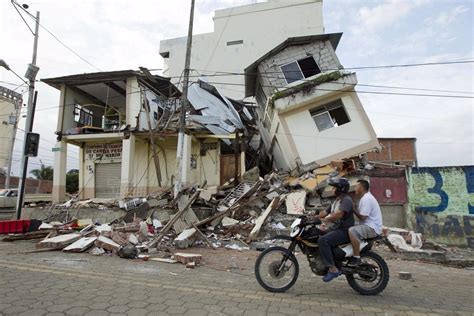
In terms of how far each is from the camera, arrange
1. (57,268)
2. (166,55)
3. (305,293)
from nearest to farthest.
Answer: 1. (305,293)
2. (57,268)
3. (166,55)

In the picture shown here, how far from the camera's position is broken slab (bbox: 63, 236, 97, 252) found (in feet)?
26.6

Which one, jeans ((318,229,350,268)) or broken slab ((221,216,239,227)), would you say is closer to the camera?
jeans ((318,229,350,268))

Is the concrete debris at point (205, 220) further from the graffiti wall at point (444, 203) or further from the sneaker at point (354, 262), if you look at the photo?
the sneaker at point (354, 262)

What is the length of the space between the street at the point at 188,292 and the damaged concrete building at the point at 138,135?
1008 centimetres

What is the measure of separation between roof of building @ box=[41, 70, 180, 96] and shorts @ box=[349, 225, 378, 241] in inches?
560

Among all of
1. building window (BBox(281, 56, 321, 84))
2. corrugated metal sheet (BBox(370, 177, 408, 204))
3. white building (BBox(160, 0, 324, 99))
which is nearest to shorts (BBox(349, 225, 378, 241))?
corrugated metal sheet (BBox(370, 177, 408, 204))

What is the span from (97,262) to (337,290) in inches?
193

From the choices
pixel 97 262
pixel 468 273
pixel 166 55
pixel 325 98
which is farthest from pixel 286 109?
pixel 166 55

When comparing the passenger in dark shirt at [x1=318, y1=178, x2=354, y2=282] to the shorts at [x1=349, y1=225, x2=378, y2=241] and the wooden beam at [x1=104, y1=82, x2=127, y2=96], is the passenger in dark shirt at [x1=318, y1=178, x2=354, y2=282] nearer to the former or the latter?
the shorts at [x1=349, y1=225, x2=378, y2=241]

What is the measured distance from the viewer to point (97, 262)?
6.99 m

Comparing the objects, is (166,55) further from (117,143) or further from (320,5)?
(117,143)

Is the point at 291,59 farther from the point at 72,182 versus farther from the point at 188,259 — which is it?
the point at 72,182

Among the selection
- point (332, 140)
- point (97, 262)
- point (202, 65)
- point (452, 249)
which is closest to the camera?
point (97, 262)

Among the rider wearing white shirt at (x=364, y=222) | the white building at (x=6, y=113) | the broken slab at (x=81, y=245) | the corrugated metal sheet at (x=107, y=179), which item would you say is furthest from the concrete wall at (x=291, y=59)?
the white building at (x=6, y=113)
